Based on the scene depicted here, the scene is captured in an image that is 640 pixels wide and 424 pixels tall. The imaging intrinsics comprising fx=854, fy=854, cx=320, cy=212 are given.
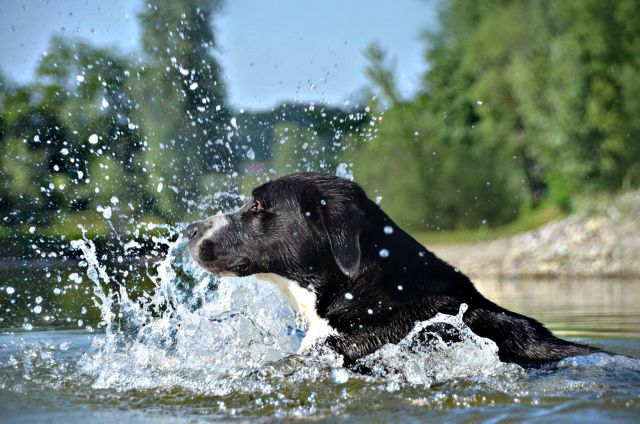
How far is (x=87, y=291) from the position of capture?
13.1m

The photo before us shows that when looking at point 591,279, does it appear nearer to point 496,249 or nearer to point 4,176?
point 496,249

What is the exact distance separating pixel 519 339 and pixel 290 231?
4.51 feet

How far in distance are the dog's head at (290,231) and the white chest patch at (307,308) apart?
77 millimetres

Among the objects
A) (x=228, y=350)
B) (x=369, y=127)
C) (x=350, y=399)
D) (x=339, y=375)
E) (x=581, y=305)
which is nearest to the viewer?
(x=350, y=399)

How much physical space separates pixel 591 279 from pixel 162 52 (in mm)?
9656

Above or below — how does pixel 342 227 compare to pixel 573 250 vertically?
below

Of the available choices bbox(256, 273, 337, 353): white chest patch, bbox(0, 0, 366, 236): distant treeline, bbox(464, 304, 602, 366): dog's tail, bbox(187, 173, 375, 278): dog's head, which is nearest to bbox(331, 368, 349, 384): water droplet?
bbox(256, 273, 337, 353): white chest patch

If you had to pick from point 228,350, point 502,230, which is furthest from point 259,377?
point 502,230

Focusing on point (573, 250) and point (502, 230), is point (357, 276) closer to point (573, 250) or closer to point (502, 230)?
point (573, 250)

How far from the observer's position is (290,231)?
4801mm

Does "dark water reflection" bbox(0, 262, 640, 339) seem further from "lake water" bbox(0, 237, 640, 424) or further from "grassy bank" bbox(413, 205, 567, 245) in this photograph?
"grassy bank" bbox(413, 205, 567, 245)

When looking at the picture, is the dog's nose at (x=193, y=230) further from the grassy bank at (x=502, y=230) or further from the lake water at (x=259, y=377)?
the grassy bank at (x=502, y=230)

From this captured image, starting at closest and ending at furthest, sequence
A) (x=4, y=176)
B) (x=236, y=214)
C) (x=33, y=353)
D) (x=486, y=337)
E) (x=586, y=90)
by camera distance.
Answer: (x=486, y=337) → (x=236, y=214) → (x=33, y=353) → (x=4, y=176) → (x=586, y=90)

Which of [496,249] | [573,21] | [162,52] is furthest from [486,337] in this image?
[573,21]
